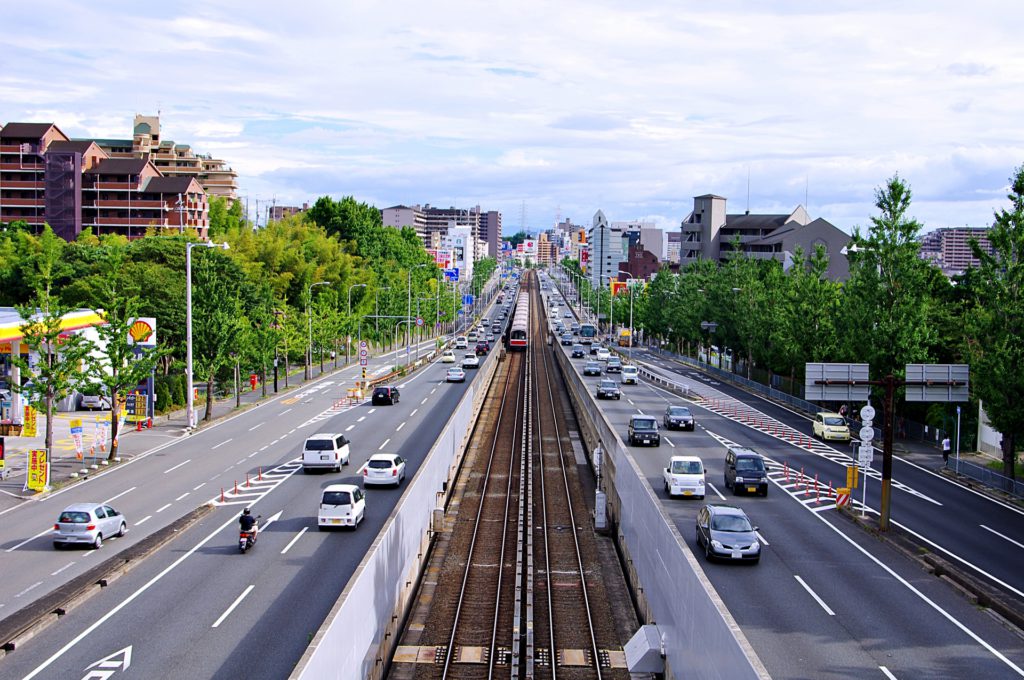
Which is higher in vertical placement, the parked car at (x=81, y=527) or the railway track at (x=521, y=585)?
the parked car at (x=81, y=527)

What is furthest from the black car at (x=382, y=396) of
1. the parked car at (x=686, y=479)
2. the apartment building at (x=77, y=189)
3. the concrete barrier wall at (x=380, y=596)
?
the apartment building at (x=77, y=189)

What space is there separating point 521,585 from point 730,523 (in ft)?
22.3

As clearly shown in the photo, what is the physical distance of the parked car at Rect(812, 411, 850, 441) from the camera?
55531 mm

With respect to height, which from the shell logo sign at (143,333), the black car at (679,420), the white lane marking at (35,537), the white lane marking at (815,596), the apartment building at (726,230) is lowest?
the white lane marking at (35,537)

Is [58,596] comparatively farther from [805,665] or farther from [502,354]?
[502,354]

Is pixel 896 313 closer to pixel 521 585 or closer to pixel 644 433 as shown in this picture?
pixel 644 433

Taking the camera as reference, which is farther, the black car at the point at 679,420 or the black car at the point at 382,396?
the black car at the point at 382,396

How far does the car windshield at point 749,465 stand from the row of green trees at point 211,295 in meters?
28.9

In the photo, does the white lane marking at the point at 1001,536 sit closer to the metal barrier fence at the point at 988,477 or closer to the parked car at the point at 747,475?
the metal barrier fence at the point at 988,477

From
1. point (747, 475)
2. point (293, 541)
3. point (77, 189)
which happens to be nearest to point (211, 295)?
point (293, 541)

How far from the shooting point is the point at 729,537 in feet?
96.3

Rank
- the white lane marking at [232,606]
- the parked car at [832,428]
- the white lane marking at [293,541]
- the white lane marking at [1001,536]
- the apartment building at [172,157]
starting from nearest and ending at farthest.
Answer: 1. the white lane marking at [232,606]
2. the white lane marking at [293,541]
3. the white lane marking at [1001,536]
4. the parked car at [832,428]
5. the apartment building at [172,157]

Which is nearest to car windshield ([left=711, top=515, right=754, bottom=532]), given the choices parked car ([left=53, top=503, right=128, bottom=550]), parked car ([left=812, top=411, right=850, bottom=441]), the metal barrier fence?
the metal barrier fence

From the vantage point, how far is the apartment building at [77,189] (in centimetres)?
12488
